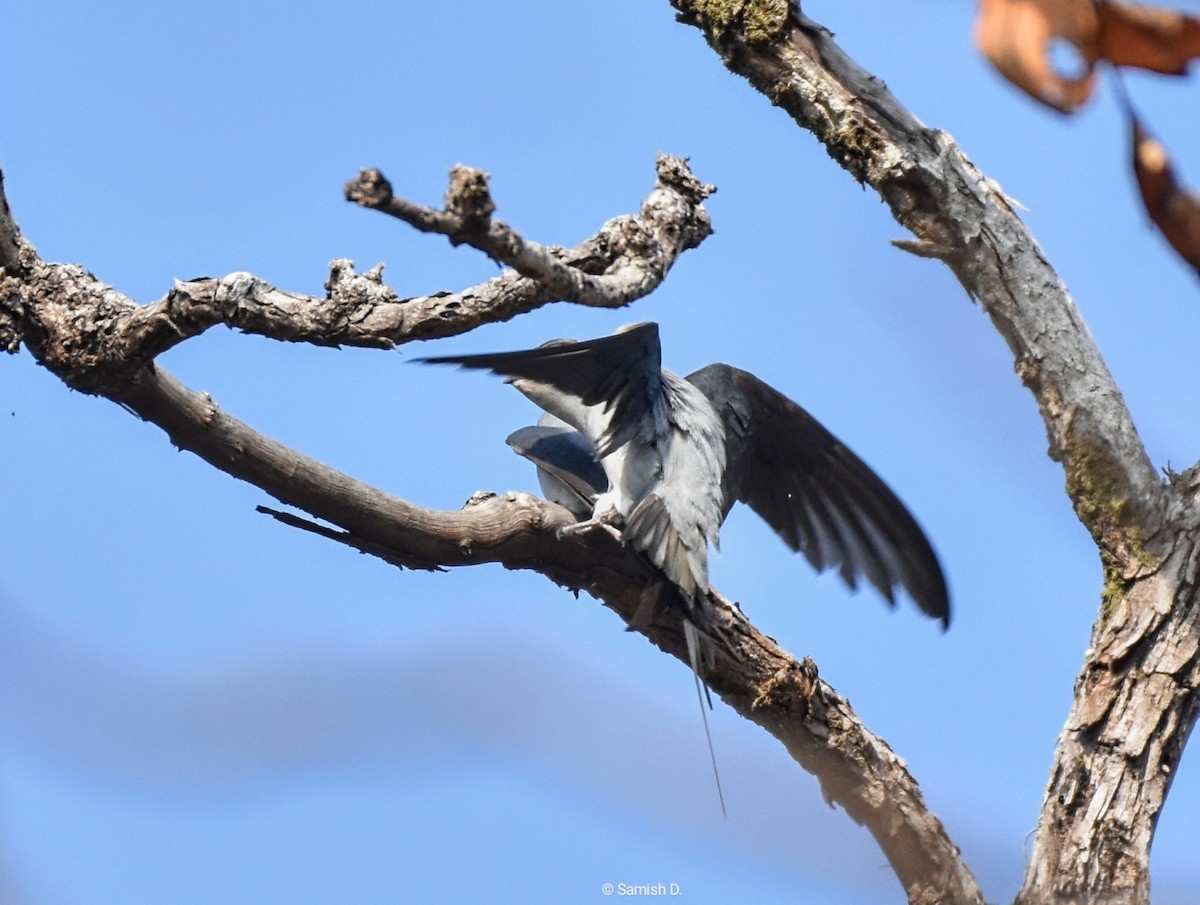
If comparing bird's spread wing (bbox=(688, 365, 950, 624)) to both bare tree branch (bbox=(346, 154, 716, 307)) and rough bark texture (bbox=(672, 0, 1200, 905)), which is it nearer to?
bare tree branch (bbox=(346, 154, 716, 307))

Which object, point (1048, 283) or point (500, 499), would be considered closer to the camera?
point (1048, 283)

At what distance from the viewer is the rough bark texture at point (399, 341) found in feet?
9.31

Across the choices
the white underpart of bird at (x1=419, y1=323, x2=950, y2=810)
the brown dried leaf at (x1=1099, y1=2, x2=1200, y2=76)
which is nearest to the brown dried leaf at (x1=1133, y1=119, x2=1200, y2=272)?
the brown dried leaf at (x1=1099, y1=2, x2=1200, y2=76)

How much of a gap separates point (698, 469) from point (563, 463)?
50 centimetres

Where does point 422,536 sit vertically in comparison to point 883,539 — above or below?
below

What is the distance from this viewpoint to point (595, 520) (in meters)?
3.75

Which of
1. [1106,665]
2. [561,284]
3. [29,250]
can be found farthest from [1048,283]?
[29,250]

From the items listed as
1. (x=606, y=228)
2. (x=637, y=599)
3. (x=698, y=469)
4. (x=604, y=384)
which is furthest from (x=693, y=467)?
(x=606, y=228)

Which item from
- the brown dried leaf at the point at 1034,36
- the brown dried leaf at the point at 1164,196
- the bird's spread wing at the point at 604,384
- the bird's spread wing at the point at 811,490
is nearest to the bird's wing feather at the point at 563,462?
the bird's spread wing at the point at 604,384

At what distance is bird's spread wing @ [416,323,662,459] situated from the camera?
A: 3826 mm

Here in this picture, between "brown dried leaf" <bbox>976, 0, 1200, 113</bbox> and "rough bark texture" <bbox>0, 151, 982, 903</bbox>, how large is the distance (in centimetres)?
132

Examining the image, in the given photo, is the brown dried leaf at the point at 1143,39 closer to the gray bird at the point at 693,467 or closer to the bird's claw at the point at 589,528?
the gray bird at the point at 693,467

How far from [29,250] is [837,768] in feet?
8.73

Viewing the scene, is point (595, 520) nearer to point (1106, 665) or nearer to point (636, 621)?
point (636, 621)
